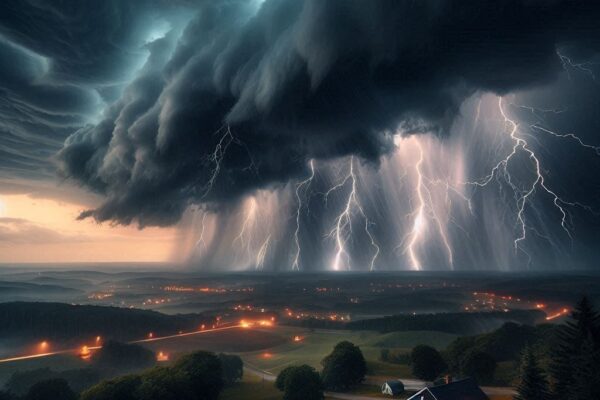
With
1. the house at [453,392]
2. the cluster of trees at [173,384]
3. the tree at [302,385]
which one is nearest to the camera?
the house at [453,392]

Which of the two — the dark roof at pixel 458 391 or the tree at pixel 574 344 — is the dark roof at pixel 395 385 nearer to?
the dark roof at pixel 458 391

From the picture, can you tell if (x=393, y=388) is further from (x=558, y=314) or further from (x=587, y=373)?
(x=558, y=314)

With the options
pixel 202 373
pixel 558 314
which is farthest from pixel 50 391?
pixel 558 314

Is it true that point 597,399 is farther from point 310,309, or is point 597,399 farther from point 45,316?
point 45,316

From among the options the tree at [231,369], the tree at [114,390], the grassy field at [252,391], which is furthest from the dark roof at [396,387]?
the tree at [114,390]

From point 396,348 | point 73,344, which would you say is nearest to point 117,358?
point 73,344

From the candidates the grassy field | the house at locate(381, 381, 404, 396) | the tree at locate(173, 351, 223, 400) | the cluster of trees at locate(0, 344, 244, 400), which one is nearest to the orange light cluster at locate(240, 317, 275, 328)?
the cluster of trees at locate(0, 344, 244, 400)

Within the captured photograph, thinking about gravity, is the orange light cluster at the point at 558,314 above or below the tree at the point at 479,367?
below
